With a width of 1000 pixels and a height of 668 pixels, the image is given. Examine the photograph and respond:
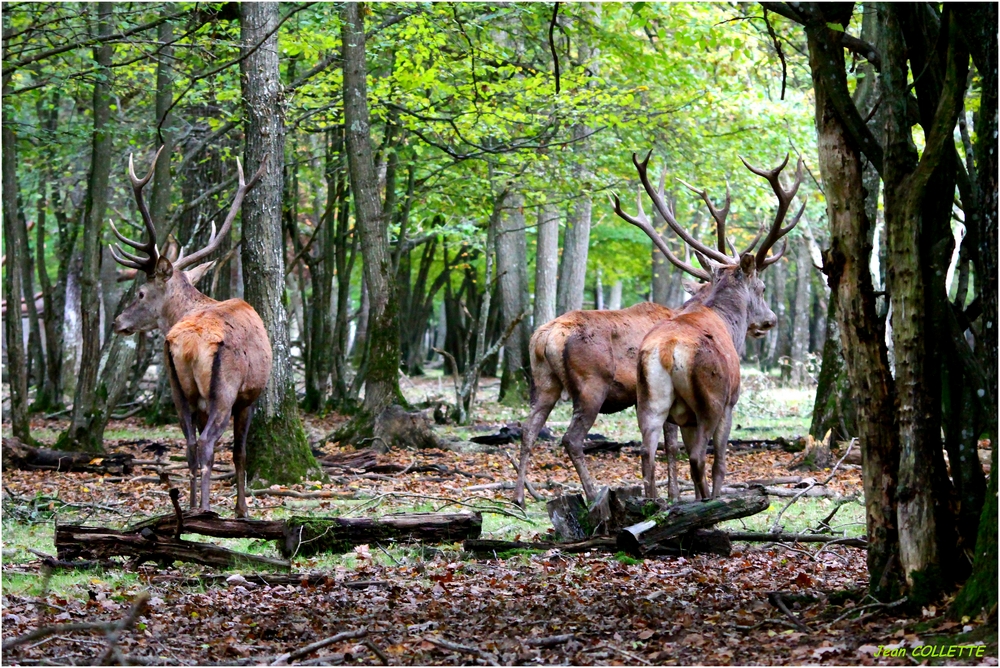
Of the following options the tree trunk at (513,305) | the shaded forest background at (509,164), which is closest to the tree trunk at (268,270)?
the shaded forest background at (509,164)

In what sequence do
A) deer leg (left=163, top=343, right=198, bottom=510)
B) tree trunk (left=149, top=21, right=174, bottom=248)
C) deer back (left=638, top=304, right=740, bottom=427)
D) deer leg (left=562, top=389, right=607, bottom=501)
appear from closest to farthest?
deer back (left=638, top=304, right=740, bottom=427)
deer leg (left=163, top=343, right=198, bottom=510)
deer leg (left=562, top=389, right=607, bottom=501)
tree trunk (left=149, top=21, right=174, bottom=248)

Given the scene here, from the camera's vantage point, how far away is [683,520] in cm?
686

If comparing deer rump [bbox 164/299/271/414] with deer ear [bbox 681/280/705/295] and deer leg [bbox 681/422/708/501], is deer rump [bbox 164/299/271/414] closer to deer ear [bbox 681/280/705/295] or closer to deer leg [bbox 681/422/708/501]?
deer leg [bbox 681/422/708/501]

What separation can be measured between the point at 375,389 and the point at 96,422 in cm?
336

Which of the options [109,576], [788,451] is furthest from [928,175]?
[788,451]

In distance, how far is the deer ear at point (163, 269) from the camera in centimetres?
1027

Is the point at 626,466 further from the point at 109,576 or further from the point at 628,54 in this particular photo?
the point at 109,576

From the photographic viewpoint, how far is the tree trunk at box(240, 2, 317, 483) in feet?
34.3

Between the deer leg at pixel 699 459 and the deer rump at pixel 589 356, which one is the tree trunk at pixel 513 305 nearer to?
the deer rump at pixel 589 356

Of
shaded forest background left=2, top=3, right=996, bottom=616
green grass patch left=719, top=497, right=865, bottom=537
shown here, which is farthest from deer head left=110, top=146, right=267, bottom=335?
green grass patch left=719, top=497, right=865, bottom=537

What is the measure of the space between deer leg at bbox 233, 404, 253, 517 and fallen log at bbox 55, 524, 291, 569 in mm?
2217

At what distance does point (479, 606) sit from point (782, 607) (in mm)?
1595

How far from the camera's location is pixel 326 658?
4688mm

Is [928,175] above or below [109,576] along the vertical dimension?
above
